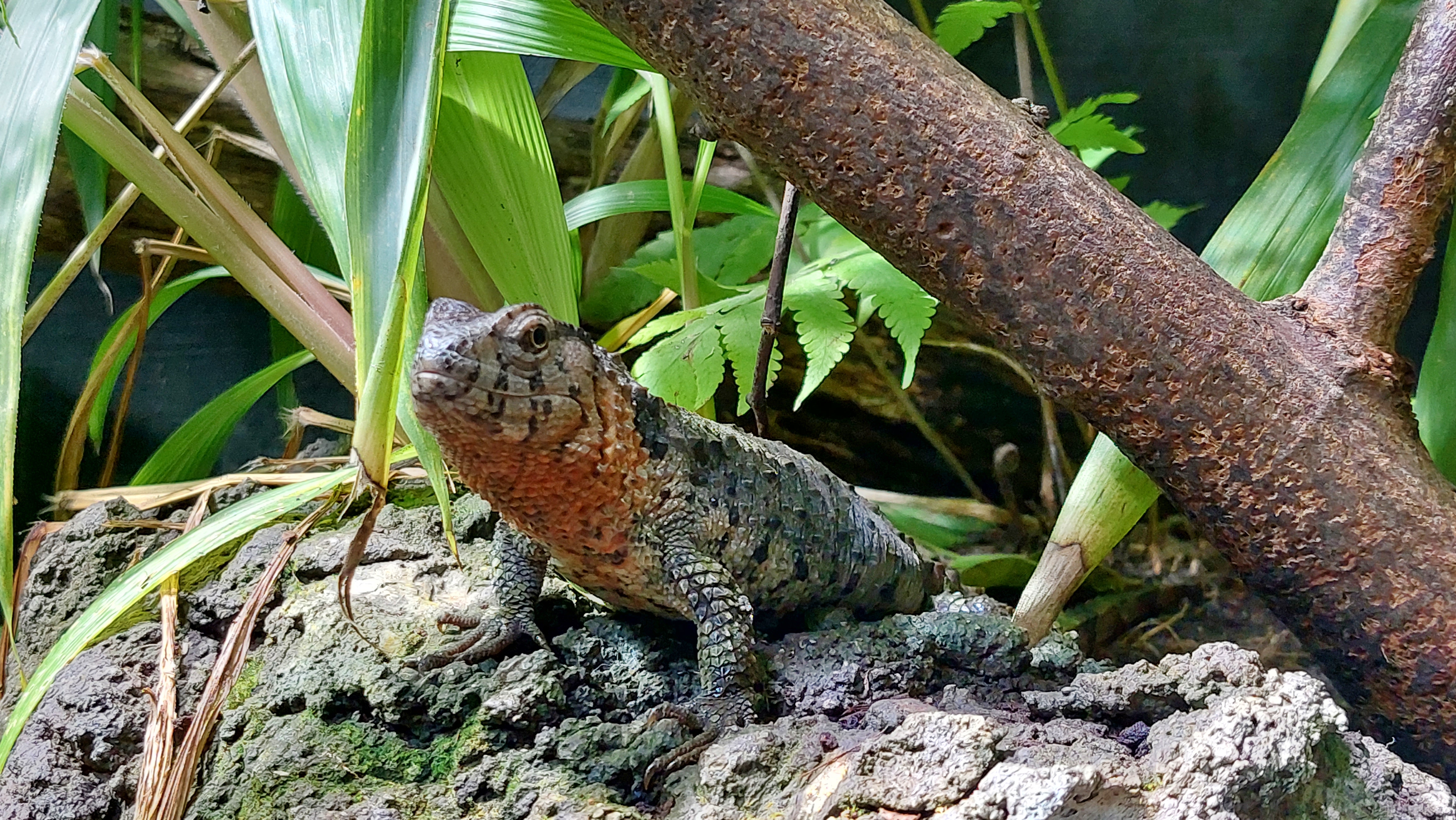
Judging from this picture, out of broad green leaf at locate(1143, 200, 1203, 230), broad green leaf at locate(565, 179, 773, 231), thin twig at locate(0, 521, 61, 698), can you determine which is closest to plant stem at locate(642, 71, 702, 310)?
broad green leaf at locate(565, 179, 773, 231)

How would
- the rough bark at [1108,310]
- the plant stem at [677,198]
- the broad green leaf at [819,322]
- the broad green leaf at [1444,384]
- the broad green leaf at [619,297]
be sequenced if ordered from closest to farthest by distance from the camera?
1. the rough bark at [1108,310]
2. the broad green leaf at [1444,384]
3. the broad green leaf at [819,322]
4. the plant stem at [677,198]
5. the broad green leaf at [619,297]

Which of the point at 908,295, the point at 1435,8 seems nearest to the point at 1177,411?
the point at 908,295

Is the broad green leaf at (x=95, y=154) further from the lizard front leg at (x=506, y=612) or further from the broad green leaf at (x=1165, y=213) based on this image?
the broad green leaf at (x=1165, y=213)

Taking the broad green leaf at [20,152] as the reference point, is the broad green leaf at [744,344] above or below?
below

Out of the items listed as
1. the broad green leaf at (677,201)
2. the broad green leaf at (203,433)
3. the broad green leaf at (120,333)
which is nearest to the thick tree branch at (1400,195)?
the broad green leaf at (677,201)

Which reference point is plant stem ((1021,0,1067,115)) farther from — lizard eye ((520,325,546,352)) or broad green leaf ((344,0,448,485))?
broad green leaf ((344,0,448,485))

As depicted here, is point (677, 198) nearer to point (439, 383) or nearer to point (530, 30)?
point (530, 30)

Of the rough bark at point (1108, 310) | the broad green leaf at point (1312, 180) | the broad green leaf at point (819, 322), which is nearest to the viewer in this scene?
the rough bark at point (1108, 310)
